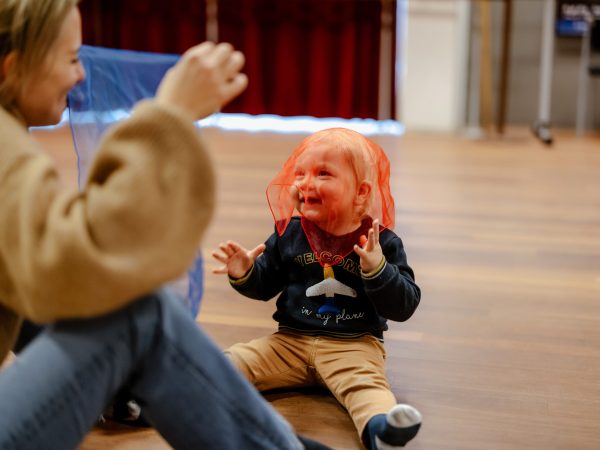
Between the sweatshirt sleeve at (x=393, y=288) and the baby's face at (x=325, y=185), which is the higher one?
the baby's face at (x=325, y=185)

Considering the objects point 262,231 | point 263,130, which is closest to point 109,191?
point 262,231

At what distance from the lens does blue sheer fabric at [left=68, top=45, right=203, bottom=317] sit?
157 cm

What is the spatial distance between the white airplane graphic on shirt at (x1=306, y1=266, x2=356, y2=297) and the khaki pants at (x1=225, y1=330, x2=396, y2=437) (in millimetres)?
86

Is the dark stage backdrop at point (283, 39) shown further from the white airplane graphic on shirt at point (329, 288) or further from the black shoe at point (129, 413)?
the black shoe at point (129, 413)

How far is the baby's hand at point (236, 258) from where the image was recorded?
5.05ft

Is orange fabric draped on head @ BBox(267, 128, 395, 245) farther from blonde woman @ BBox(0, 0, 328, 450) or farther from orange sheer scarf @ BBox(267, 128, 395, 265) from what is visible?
blonde woman @ BBox(0, 0, 328, 450)

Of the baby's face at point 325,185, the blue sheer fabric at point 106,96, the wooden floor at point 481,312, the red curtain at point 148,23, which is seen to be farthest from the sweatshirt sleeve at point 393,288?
the red curtain at point 148,23

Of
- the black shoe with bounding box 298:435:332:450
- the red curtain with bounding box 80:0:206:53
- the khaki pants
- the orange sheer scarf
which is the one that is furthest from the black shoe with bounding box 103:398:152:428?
the red curtain with bounding box 80:0:206:53

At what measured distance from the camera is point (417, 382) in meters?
1.70

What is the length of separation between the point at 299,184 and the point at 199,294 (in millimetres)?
442

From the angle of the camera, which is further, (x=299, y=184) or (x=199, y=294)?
(x=199, y=294)

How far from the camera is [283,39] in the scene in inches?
265

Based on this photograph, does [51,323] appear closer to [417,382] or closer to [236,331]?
[417,382]

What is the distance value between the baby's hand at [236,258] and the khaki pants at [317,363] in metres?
0.16
